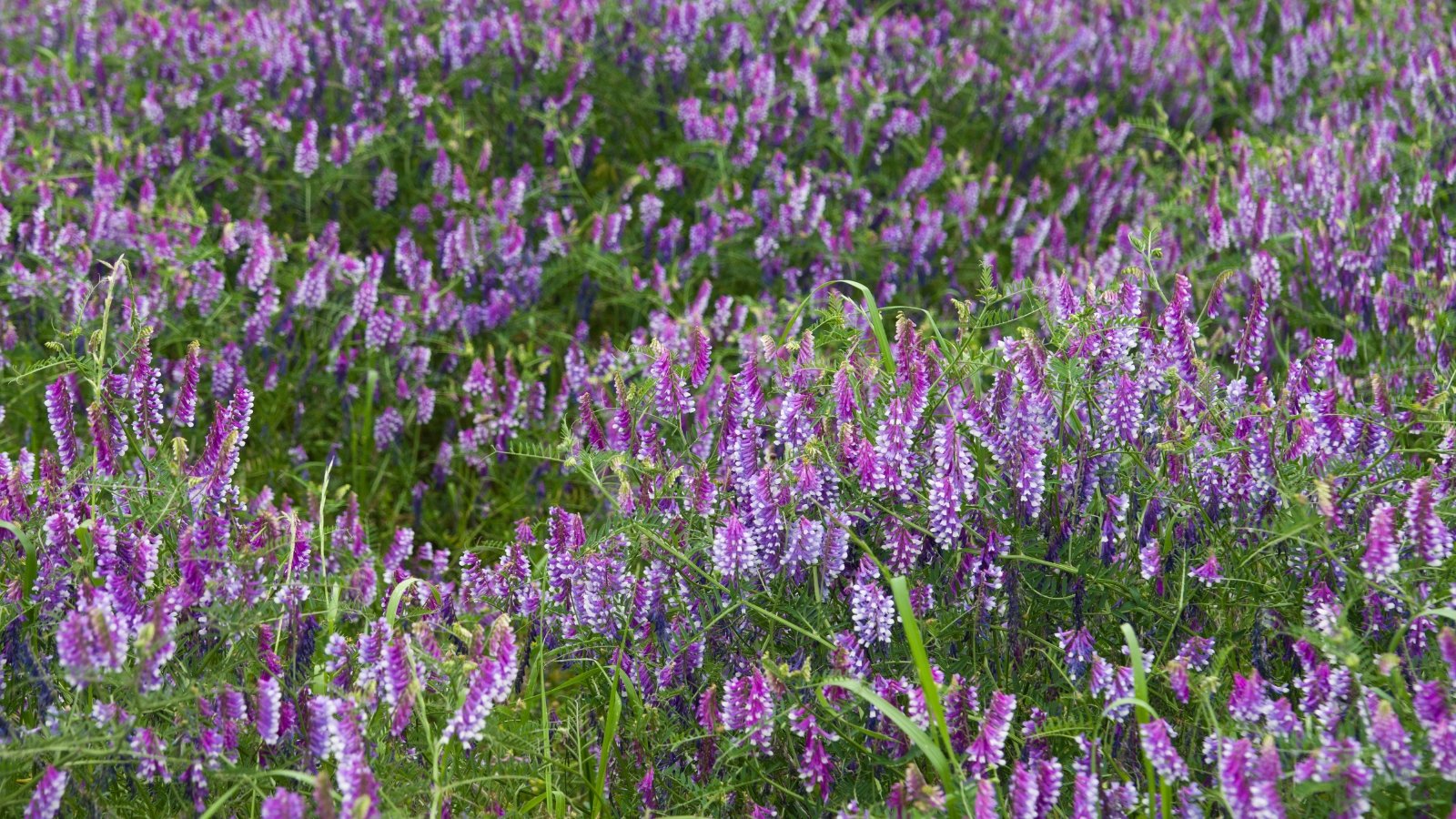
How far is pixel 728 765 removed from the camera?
2.31 metres

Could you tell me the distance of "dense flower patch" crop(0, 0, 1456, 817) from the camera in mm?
2066

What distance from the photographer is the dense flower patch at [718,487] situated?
2066 millimetres

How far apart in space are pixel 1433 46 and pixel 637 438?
3835mm

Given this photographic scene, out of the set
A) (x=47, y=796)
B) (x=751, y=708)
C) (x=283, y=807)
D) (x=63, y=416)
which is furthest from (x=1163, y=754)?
(x=63, y=416)

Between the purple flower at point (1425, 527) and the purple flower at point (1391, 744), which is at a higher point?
the purple flower at point (1425, 527)

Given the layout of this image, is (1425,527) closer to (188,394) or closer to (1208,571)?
(1208,571)

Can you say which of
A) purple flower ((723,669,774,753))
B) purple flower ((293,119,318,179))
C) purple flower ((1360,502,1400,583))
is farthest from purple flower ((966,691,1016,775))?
purple flower ((293,119,318,179))

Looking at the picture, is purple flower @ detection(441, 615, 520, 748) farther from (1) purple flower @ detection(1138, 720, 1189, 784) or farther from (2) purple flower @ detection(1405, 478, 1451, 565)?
(2) purple flower @ detection(1405, 478, 1451, 565)

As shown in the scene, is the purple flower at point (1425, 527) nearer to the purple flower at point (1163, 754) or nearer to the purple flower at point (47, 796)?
the purple flower at point (1163, 754)

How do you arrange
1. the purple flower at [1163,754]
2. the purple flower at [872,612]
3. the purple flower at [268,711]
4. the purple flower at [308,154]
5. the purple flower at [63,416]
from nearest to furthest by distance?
the purple flower at [1163,754] → the purple flower at [268,711] → the purple flower at [872,612] → the purple flower at [63,416] → the purple flower at [308,154]

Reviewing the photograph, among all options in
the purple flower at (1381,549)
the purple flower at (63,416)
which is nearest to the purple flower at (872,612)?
the purple flower at (1381,549)

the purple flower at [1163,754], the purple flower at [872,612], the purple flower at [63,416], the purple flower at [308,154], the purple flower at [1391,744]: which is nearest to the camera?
the purple flower at [1391,744]

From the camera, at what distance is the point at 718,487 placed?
2.52 metres

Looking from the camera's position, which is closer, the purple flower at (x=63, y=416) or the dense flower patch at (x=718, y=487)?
the dense flower patch at (x=718, y=487)
